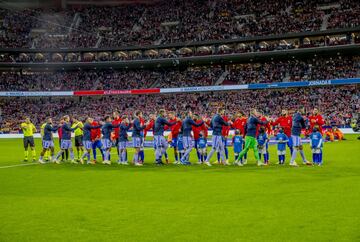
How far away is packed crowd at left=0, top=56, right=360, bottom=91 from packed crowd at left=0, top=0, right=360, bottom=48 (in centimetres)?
474

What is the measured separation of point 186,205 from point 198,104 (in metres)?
54.2

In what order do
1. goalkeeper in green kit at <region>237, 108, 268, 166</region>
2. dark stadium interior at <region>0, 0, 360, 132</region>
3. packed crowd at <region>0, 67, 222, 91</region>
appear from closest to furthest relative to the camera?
goalkeeper in green kit at <region>237, 108, 268, 166</region> → dark stadium interior at <region>0, 0, 360, 132</region> → packed crowd at <region>0, 67, 222, 91</region>

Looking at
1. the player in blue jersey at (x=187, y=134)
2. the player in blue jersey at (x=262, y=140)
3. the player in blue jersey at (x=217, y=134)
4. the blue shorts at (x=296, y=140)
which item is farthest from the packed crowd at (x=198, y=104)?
the player in blue jersey at (x=217, y=134)

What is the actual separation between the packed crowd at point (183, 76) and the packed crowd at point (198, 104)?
1.87 metres

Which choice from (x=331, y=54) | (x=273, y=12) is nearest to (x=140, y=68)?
(x=273, y=12)

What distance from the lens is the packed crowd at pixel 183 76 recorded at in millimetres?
59031

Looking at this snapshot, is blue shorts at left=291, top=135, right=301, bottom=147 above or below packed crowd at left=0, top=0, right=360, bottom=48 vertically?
below

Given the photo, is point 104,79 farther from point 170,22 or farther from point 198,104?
point 198,104

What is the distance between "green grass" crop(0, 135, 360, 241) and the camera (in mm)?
8242

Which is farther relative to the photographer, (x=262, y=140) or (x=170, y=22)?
(x=170, y=22)

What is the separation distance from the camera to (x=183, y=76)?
225 feet

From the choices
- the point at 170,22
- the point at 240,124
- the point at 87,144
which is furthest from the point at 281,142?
the point at 170,22

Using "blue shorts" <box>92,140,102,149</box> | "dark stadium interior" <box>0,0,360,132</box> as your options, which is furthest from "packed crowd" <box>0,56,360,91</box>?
"blue shorts" <box>92,140,102,149</box>

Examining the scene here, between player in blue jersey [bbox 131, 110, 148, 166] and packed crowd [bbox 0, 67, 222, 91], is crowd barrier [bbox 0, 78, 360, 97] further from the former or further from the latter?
player in blue jersey [bbox 131, 110, 148, 166]
